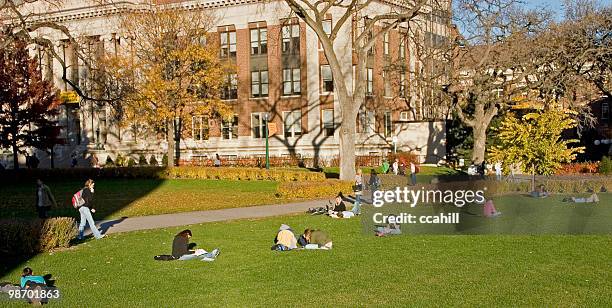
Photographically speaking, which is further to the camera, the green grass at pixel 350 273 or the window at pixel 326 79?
the window at pixel 326 79

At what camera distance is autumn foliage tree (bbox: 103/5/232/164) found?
53.2 metres

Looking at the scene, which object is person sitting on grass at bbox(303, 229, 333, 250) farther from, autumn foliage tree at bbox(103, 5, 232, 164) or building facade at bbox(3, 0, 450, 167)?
building facade at bbox(3, 0, 450, 167)

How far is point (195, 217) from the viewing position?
27328mm

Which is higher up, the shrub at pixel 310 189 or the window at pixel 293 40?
the window at pixel 293 40

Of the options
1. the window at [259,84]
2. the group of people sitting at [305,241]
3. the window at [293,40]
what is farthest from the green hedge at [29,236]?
the window at [259,84]

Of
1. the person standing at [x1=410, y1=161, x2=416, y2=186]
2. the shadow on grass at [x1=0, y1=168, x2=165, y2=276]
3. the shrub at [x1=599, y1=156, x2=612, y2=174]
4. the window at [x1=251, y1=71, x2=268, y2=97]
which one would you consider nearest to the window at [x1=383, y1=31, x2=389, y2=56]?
the window at [x1=251, y1=71, x2=268, y2=97]

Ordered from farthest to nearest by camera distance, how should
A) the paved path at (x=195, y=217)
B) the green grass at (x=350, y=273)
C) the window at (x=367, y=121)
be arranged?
the window at (x=367, y=121), the paved path at (x=195, y=217), the green grass at (x=350, y=273)

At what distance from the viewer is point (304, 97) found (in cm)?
6159

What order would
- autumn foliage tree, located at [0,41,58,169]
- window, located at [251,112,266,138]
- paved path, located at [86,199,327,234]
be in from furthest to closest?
window, located at [251,112,266,138], autumn foliage tree, located at [0,41,58,169], paved path, located at [86,199,327,234]

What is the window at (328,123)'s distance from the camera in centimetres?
6112

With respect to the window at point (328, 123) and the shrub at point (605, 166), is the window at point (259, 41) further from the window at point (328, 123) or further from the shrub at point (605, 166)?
the shrub at point (605, 166)

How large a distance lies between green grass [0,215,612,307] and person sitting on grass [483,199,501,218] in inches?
24.5

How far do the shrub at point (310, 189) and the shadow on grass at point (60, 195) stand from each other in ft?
22.7

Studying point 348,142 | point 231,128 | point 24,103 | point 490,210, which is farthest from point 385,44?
point 490,210
